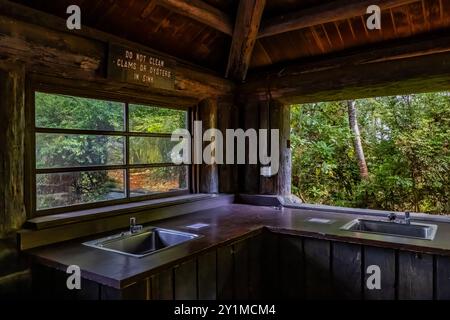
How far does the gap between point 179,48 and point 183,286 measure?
85.4 inches

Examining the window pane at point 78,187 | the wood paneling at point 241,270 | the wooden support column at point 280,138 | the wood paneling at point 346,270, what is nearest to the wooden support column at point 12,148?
the window pane at point 78,187

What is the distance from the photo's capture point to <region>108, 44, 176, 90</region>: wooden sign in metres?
2.35

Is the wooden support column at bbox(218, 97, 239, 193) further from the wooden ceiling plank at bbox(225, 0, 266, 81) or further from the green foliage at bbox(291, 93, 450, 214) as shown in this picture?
the green foliage at bbox(291, 93, 450, 214)

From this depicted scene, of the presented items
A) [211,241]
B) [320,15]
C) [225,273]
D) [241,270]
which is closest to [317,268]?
[241,270]

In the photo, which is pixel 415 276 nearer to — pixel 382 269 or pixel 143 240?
pixel 382 269

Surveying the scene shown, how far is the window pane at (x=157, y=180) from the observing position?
2.79 m

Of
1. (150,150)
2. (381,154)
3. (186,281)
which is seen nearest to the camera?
(186,281)

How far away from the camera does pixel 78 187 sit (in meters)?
2.38

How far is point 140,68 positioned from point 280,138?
66.8 inches

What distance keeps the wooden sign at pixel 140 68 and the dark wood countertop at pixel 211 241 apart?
116 centimetres

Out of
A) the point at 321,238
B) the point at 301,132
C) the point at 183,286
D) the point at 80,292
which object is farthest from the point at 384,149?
the point at 80,292

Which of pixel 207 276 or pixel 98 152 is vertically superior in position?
pixel 98 152

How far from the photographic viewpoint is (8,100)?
1870 millimetres

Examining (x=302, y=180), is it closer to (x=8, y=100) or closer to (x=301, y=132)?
(x=301, y=132)
